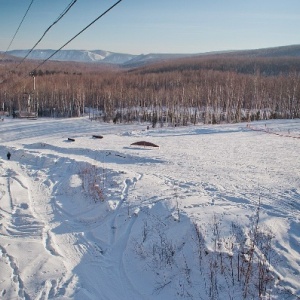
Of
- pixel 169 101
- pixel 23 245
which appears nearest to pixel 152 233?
pixel 23 245

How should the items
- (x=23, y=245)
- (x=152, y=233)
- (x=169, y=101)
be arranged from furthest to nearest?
(x=169, y=101)
(x=152, y=233)
(x=23, y=245)

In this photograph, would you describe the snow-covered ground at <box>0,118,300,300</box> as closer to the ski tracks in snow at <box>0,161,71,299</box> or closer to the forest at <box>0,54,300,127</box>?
the ski tracks in snow at <box>0,161,71,299</box>

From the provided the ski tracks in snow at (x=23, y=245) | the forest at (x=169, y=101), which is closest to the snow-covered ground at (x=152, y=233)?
the ski tracks in snow at (x=23, y=245)

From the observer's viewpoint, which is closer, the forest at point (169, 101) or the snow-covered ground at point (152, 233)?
the snow-covered ground at point (152, 233)

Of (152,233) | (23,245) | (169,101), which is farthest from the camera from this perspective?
(169,101)

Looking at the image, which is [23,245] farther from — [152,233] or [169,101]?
[169,101]

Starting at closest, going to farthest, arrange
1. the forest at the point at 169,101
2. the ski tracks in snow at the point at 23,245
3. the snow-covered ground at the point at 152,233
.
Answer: the snow-covered ground at the point at 152,233 < the ski tracks in snow at the point at 23,245 < the forest at the point at 169,101

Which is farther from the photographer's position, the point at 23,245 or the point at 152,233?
the point at 152,233

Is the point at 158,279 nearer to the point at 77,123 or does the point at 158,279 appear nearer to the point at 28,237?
the point at 28,237

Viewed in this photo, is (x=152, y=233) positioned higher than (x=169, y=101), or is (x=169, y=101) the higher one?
(x=152, y=233)

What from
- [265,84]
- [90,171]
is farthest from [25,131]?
[265,84]

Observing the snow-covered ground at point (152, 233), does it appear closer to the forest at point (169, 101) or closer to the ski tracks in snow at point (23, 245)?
the ski tracks in snow at point (23, 245)
